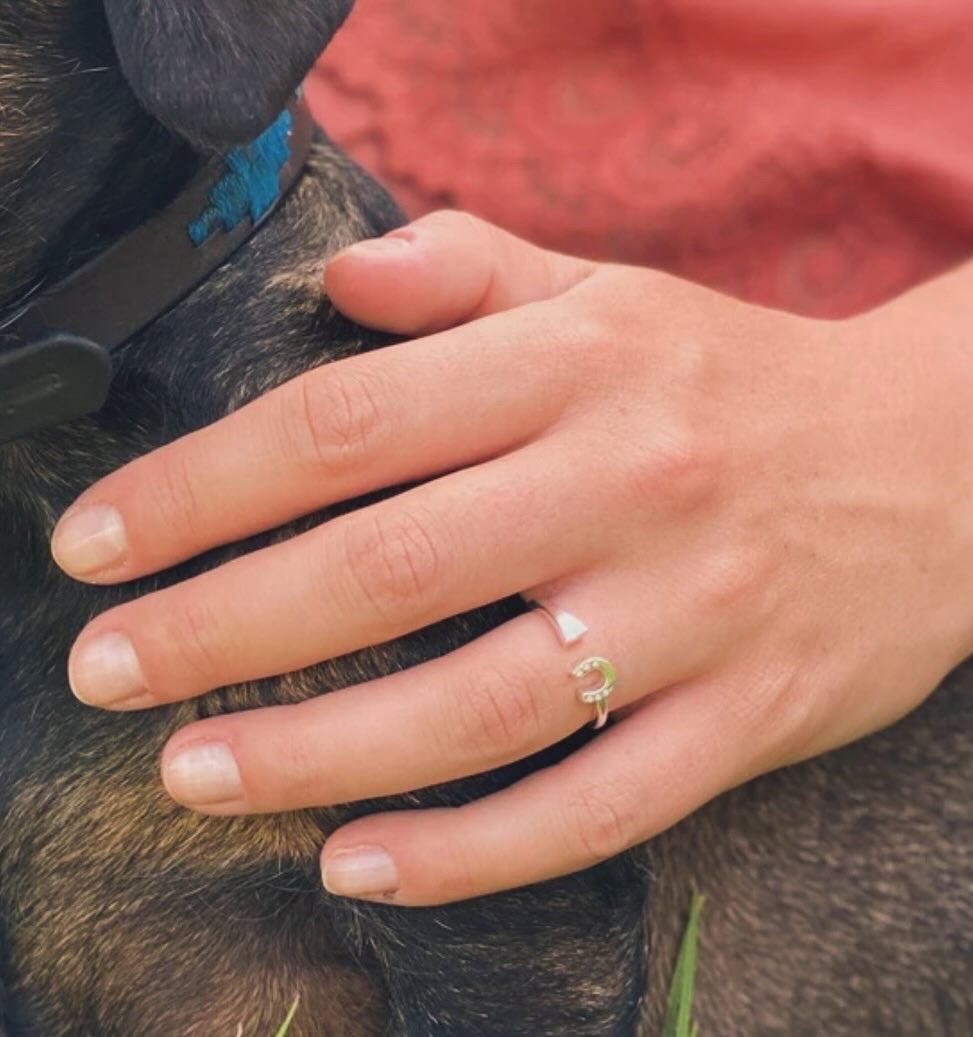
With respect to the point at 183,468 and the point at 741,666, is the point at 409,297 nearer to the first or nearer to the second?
the point at 183,468

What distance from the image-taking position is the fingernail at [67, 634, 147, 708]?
1448 mm

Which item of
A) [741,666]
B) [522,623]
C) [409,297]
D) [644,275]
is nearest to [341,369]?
[409,297]

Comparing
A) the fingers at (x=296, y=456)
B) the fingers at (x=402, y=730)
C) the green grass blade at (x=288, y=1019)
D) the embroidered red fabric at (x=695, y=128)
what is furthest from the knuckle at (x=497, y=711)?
the embroidered red fabric at (x=695, y=128)

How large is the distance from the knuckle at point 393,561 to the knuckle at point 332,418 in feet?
0.22

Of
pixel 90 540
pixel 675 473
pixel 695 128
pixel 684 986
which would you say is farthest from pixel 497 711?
pixel 695 128

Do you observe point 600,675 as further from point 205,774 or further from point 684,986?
point 684,986

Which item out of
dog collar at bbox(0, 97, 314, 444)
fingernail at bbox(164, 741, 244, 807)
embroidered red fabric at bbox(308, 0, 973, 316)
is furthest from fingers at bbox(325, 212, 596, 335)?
embroidered red fabric at bbox(308, 0, 973, 316)

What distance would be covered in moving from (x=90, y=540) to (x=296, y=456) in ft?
0.69

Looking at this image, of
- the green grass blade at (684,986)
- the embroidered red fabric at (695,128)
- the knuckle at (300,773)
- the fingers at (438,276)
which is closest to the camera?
the knuckle at (300,773)

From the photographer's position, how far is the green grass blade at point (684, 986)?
5.77 ft

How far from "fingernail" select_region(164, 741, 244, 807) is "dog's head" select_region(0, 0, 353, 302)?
47 centimetres

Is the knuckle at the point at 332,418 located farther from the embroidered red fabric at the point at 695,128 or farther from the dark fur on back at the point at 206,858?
the embroidered red fabric at the point at 695,128

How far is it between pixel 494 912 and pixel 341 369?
23.3 inches

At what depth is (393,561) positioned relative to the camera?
55.9 inches
